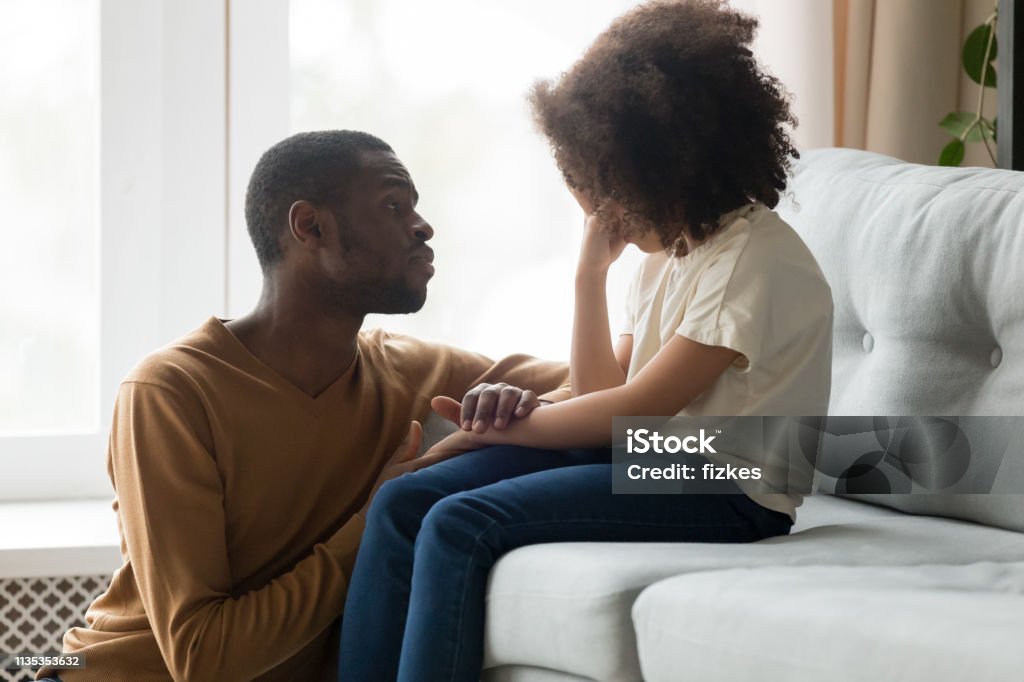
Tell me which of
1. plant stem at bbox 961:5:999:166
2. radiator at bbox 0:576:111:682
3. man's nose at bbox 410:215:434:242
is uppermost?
plant stem at bbox 961:5:999:166

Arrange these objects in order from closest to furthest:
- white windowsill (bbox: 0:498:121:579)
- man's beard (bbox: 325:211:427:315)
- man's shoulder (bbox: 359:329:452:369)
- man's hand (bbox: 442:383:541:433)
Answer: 1. man's hand (bbox: 442:383:541:433)
2. man's beard (bbox: 325:211:427:315)
3. man's shoulder (bbox: 359:329:452:369)
4. white windowsill (bbox: 0:498:121:579)

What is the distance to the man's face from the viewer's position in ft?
4.86

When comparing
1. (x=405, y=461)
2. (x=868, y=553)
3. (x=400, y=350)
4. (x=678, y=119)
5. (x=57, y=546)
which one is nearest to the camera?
(x=868, y=553)

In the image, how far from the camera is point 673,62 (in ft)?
4.45

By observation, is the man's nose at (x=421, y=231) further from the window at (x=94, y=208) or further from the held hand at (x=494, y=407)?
the window at (x=94, y=208)

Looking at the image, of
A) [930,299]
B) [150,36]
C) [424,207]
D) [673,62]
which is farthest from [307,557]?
[150,36]

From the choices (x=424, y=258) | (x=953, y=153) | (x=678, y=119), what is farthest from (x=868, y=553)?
(x=953, y=153)

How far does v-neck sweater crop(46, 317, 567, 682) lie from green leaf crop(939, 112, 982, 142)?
131 cm

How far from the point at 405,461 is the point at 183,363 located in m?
0.30

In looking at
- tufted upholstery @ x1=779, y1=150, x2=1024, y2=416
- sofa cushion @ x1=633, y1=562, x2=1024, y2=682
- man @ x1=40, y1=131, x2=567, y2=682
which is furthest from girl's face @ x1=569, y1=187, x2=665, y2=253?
sofa cushion @ x1=633, y1=562, x2=1024, y2=682

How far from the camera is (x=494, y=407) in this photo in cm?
139

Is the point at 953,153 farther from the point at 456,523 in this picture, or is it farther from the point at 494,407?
the point at 456,523

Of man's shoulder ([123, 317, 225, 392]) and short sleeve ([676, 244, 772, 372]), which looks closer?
short sleeve ([676, 244, 772, 372])

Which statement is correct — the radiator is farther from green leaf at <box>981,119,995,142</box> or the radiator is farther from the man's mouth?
green leaf at <box>981,119,995,142</box>
